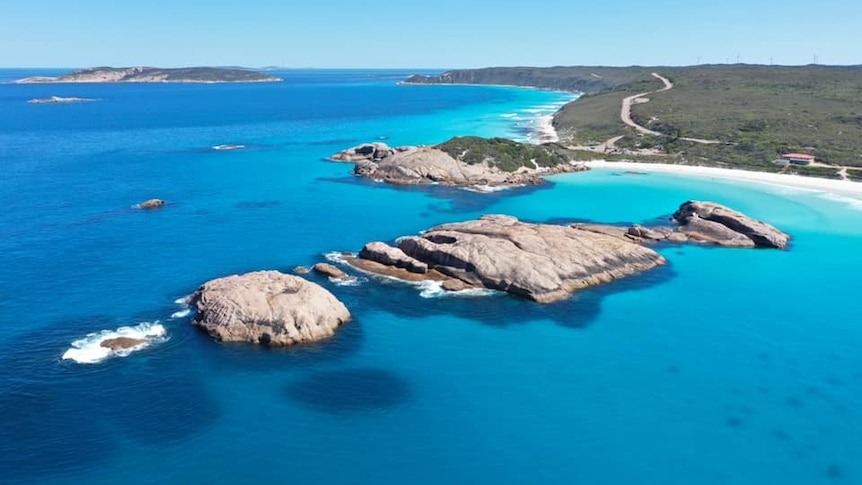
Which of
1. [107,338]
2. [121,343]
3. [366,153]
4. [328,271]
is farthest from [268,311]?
[366,153]

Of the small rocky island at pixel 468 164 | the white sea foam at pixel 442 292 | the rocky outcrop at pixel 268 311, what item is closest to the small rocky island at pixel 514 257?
the white sea foam at pixel 442 292

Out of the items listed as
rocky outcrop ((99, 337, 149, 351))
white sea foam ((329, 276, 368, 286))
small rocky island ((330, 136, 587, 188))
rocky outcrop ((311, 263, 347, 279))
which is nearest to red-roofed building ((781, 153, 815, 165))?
small rocky island ((330, 136, 587, 188))

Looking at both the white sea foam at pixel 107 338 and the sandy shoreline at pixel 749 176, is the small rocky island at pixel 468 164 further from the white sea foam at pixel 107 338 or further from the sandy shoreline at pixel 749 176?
the white sea foam at pixel 107 338

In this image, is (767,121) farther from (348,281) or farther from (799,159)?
(348,281)

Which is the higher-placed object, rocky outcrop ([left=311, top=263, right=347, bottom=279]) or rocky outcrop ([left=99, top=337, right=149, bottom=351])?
rocky outcrop ([left=311, top=263, right=347, bottom=279])

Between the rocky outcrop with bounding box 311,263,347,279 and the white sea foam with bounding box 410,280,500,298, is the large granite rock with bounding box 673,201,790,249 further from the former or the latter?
the rocky outcrop with bounding box 311,263,347,279

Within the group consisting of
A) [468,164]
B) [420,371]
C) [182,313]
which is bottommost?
[420,371]
